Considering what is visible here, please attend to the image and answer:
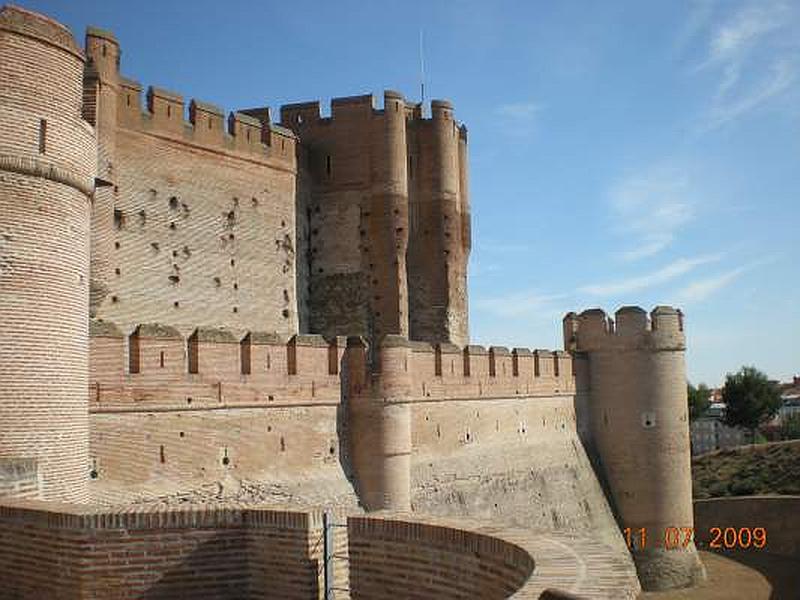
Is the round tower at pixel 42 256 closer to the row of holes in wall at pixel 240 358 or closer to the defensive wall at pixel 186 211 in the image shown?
the row of holes in wall at pixel 240 358

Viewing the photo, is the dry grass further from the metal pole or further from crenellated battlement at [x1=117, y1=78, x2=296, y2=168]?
the metal pole

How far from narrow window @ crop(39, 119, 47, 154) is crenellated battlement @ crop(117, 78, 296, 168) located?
7.86 m

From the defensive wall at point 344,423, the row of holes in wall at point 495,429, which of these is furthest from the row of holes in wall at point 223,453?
the row of holes in wall at point 495,429

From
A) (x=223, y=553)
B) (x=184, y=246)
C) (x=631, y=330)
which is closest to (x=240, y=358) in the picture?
(x=184, y=246)

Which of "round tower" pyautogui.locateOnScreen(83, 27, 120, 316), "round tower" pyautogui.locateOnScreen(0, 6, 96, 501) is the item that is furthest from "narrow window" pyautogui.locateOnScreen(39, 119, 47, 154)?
"round tower" pyautogui.locateOnScreen(83, 27, 120, 316)

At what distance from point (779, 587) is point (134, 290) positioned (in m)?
18.5

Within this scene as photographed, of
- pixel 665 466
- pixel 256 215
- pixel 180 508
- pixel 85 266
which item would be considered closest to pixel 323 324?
pixel 256 215

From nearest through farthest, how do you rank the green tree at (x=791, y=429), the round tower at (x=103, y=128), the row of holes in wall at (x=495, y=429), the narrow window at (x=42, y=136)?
the narrow window at (x=42, y=136), the round tower at (x=103, y=128), the row of holes in wall at (x=495, y=429), the green tree at (x=791, y=429)

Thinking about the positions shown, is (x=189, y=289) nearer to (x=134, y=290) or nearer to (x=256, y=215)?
(x=134, y=290)

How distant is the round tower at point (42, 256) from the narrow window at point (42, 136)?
10 mm

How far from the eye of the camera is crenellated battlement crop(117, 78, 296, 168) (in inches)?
669

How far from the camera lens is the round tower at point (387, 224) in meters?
22.5

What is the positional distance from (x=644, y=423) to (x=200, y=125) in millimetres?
14094

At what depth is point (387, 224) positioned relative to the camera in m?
22.5
